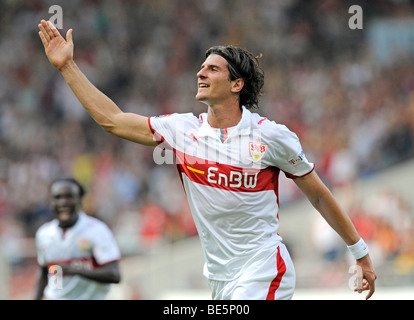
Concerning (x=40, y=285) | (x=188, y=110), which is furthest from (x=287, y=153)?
(x=188, y=110)

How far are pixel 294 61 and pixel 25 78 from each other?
6779mm

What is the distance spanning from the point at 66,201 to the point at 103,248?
67 cm

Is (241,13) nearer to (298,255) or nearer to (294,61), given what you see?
(294,61)

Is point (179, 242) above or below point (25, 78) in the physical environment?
below

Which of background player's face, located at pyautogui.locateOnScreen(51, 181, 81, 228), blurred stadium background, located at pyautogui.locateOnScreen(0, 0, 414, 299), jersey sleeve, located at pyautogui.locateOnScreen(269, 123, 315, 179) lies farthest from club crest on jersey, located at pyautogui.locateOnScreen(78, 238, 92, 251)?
blurred stadium background, located at pyautogui.locateOnScreen(0, 0, 414, 299)

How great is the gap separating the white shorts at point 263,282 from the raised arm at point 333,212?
42cm

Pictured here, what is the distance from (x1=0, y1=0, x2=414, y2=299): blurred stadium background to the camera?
1350 centimetres

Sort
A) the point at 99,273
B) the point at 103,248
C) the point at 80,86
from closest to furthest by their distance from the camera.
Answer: the point at 80,86
the point at 99,273
the point at 103,248

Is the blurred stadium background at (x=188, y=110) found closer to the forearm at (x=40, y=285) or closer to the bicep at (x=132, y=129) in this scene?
the forearm at (x=40, y=285)

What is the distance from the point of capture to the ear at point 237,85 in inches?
229

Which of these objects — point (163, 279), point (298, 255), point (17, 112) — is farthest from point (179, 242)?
point (17, 112)

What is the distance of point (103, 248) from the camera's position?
8102 millimetres

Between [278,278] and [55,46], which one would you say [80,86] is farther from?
[278,278]
